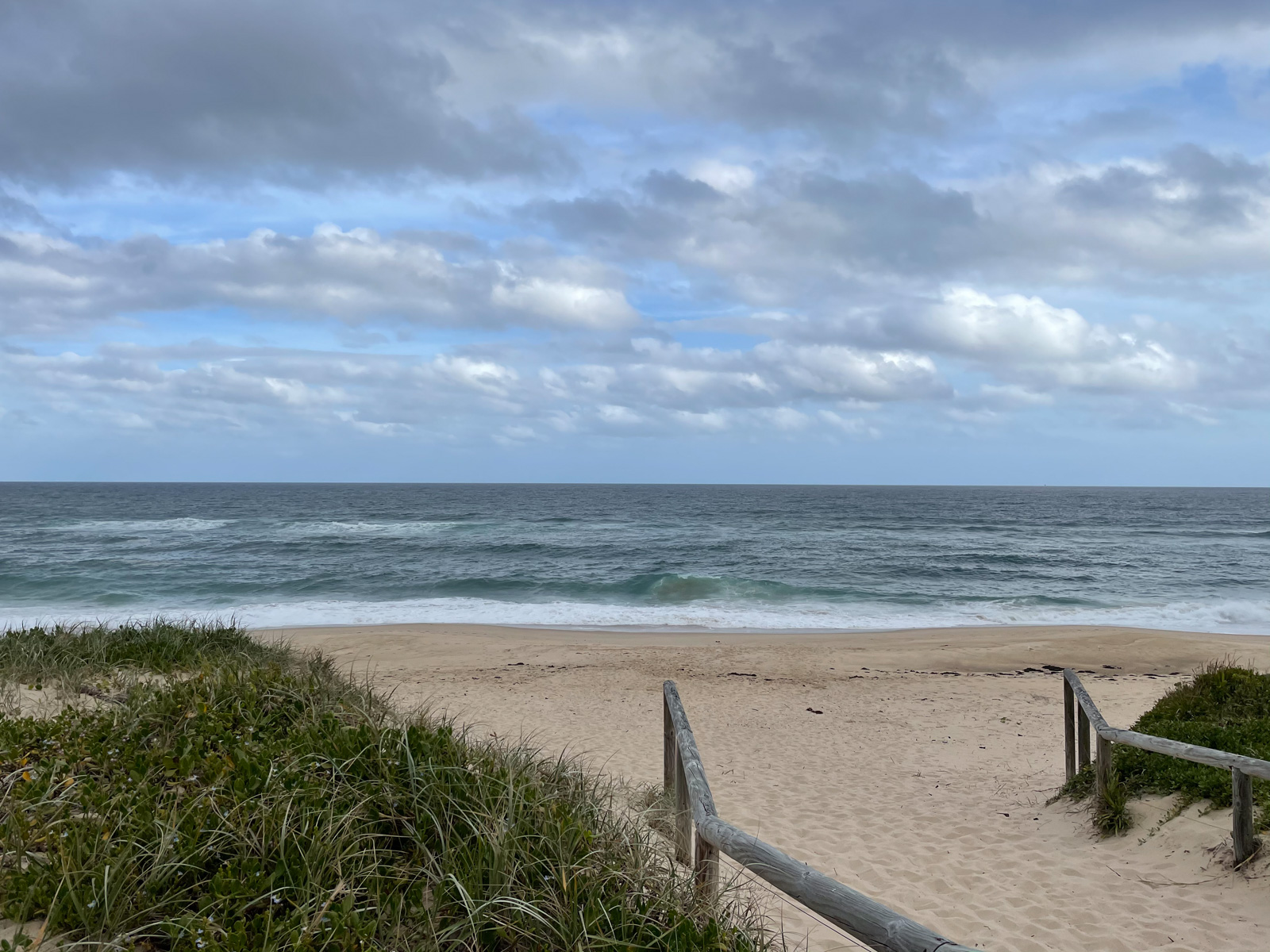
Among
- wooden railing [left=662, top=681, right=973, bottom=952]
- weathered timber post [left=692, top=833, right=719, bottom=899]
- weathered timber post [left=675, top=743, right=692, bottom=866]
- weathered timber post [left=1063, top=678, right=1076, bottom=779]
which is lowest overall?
weathered timber post [left=1063, top=678, right=1076, bottom=779]

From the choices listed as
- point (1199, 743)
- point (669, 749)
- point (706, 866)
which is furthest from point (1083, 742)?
point (706, 866)

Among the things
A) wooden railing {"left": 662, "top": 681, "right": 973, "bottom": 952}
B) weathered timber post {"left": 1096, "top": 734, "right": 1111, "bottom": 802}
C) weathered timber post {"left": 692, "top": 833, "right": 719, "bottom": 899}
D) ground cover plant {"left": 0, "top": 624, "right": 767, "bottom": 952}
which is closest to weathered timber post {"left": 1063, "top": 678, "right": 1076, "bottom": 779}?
weathered timber post {"left": 1096, "top": 734, "right": 1111, "bottom": 802}

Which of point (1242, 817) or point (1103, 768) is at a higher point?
point (1242, 817)

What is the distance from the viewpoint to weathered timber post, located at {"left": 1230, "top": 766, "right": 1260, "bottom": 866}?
4766 mm

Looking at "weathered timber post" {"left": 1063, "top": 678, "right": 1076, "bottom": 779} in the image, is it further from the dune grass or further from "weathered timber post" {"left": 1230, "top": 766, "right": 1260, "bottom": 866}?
the dune grass

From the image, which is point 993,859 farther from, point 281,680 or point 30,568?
point 30,568

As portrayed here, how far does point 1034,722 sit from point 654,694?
583 cm

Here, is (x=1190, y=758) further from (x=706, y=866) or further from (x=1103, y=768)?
→ (x=706, y=866)

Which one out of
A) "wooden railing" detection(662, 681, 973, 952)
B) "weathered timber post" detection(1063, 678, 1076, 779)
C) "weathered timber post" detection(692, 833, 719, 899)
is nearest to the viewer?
"wooden railing" detection(662, 681, 973, 952)

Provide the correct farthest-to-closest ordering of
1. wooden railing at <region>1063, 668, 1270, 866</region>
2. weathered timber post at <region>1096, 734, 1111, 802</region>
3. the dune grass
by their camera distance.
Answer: the dune grass, weathered timber post at <region>1096, 734, 1111, 802</region>, wooden railing at <region>1063, 668, 1270, 866</region>

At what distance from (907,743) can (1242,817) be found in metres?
5.41

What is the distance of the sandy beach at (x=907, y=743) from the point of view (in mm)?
4961

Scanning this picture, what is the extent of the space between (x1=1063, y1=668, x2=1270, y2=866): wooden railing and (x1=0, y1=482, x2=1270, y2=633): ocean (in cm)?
1397

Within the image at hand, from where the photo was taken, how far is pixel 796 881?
9.52 ft
